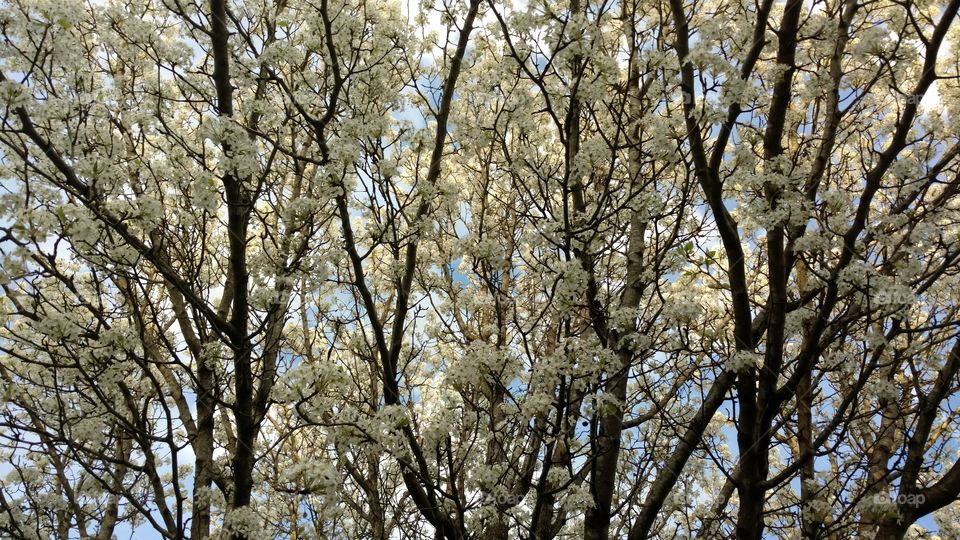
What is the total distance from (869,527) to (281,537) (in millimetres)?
6315

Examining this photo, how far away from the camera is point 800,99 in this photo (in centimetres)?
933

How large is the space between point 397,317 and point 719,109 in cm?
287

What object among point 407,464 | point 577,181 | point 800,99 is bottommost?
point 407,464

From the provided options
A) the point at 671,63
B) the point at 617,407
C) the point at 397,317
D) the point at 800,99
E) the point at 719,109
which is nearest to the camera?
the point at 719,109

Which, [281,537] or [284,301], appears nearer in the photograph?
[284,301]

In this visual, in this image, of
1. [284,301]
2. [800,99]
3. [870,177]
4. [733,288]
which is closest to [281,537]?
[284,301]

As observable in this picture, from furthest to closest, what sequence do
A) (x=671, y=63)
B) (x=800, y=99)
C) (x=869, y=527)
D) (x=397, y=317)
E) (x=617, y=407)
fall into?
(x=800, y=99) < (x=869, y=527) < (x=397, y=317) < (x=617, y=407) < (x=671, y=63)

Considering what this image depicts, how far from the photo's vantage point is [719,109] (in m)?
4.17

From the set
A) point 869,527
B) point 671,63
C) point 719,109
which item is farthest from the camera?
point 869,527

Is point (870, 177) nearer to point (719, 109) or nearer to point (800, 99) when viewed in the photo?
point (719, 109)

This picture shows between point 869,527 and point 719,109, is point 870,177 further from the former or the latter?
point 869,527

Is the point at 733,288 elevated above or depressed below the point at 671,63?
below

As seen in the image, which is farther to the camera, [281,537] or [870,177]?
[281,537]

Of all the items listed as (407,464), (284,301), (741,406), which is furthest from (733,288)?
(284,301)
